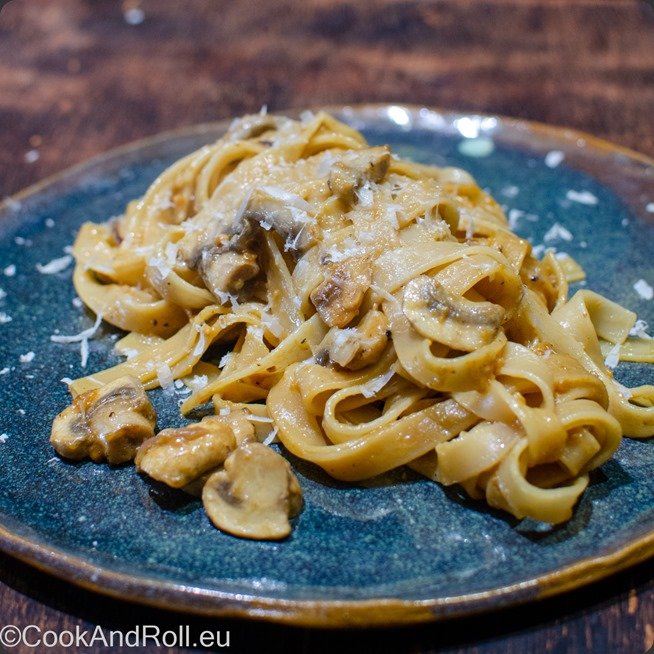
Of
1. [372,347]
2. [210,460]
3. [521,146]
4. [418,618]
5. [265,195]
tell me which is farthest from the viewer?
[521,146]

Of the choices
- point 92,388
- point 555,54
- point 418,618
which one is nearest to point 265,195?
point 92,388

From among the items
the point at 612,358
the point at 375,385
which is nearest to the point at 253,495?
the point at 375,385

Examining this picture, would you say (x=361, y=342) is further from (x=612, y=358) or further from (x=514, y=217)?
(x=514, y=217)

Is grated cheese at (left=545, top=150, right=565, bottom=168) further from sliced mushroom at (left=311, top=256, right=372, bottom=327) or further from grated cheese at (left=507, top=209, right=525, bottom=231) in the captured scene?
sliced mushroom at (left=311, top=256, right=372, bottom=327)

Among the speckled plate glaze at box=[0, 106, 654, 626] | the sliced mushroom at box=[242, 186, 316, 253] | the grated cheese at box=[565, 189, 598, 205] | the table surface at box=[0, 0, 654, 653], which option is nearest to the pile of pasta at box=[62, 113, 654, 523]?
the sliced mushroom at box=[242, 186, 316, 253]

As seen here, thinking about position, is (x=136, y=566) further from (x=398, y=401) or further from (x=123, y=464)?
(x=398, y=401)

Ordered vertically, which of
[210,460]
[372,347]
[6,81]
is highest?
[372,347]
